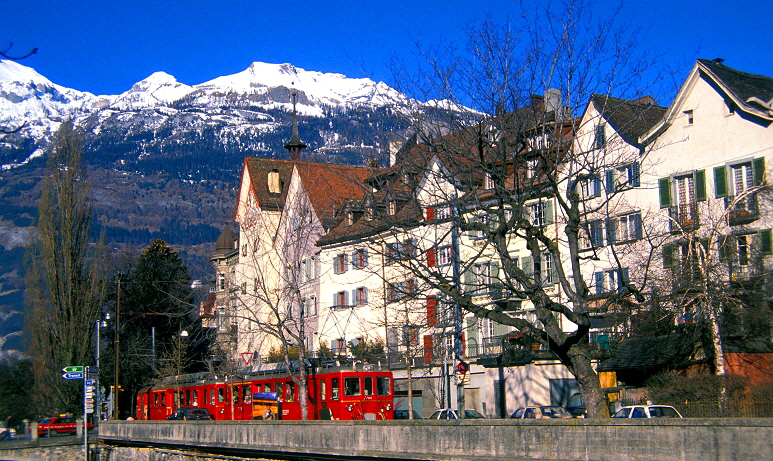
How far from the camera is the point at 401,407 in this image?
50.6 metres

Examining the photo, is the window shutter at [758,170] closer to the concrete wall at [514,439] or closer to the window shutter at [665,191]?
the window shutter at [665,191]

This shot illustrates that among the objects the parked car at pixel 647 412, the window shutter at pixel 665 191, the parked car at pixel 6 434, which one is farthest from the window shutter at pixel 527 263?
the parked car at pixel 6 434

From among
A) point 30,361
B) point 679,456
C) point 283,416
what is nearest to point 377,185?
point 679,456

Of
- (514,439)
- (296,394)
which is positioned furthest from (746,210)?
(514,439)

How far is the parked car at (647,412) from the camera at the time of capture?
26.6 m

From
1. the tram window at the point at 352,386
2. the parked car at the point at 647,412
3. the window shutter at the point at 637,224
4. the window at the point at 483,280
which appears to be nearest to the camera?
the window at the point at 483,280

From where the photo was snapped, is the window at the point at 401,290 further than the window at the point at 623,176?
Yes

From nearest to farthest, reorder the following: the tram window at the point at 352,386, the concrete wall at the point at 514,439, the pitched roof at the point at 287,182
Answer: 1. the concrete wall at the point at 514,439
2. the tram window at the point at 352,386
3. the pitched roof at the point at 287,182

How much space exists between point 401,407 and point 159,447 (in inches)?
687

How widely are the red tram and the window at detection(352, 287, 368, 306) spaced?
35.7ft

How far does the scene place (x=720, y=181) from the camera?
39.1 metres

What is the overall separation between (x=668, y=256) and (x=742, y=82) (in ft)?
28.6

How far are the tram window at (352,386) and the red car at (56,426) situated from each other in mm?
22733

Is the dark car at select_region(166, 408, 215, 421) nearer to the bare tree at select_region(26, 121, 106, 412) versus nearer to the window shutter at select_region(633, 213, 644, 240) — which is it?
the bare tree at select_region(26, 121, 106, 412)
